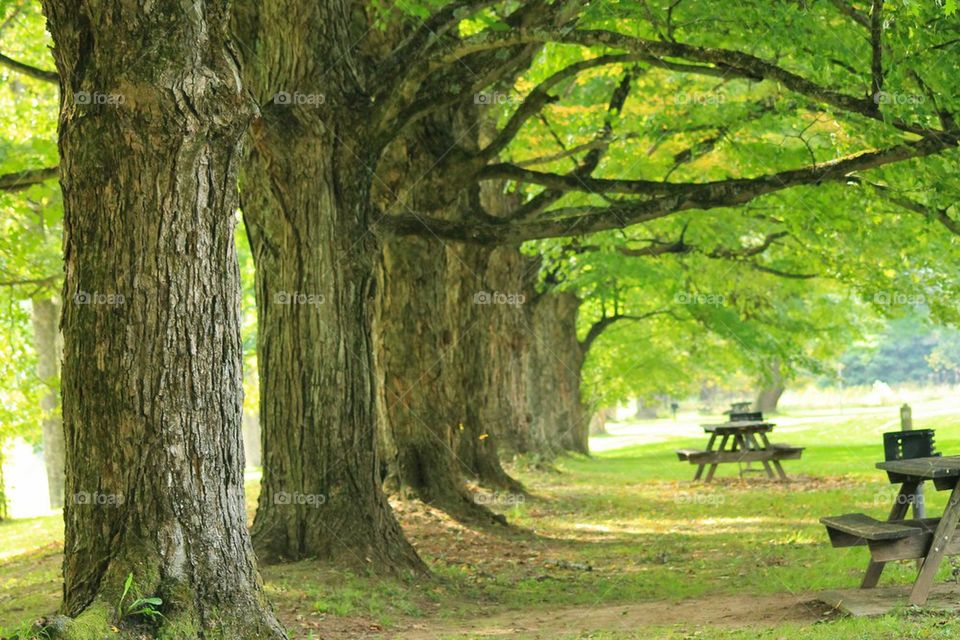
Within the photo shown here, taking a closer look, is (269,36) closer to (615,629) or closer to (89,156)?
(89,156)

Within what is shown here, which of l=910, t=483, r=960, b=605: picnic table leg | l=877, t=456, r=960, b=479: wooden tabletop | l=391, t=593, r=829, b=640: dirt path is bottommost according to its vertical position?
l=391, t=593, r=829, b=640: dirt path

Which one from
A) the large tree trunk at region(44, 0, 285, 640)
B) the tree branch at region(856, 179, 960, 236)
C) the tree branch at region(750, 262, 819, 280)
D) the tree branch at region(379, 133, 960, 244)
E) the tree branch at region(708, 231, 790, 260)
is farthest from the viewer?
the tree branch at region(750, 262, 819, 280)

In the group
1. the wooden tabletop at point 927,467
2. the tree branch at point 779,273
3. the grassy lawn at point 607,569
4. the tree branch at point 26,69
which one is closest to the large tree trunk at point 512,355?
the grassy lawn at point 607,569

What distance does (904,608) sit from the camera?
7.18 metres

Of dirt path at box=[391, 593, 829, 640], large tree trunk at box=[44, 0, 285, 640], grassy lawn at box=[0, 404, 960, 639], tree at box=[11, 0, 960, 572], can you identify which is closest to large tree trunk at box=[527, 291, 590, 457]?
grassy lawn at box=[0, 404, 960, 639]

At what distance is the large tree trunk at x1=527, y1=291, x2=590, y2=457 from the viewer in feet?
92.6

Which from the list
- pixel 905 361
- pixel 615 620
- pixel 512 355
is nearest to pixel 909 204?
pixel 615 620

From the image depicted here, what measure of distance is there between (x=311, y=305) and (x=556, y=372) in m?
19.9

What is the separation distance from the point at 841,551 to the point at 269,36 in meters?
7.59

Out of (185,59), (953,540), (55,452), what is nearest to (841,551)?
(953,540)

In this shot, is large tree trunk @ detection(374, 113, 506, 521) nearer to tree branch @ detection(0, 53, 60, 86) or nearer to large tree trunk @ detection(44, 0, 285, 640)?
tree branch @ detection(0, 53, 60, 86)

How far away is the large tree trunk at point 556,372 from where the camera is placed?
28.2m

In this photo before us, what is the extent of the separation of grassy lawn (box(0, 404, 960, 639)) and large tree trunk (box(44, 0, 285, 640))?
1.70m

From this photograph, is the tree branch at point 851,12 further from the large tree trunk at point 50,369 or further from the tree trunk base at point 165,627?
the large tree trunk at point 50,369
